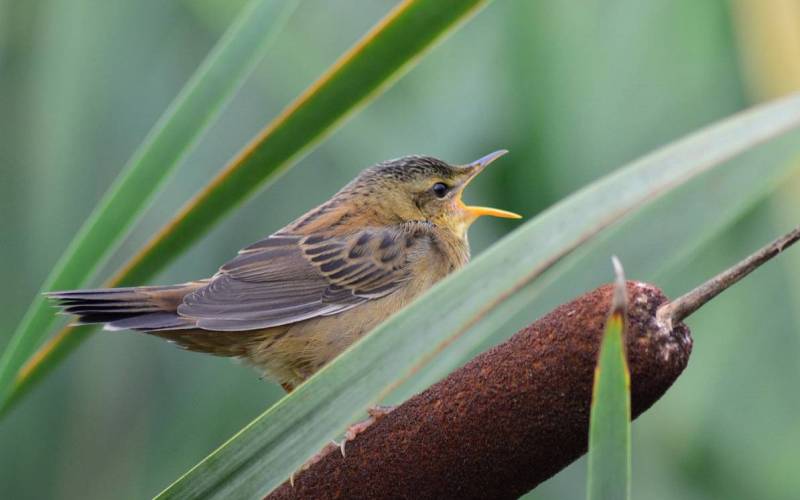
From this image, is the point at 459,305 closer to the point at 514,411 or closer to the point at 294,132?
the point at 514,411

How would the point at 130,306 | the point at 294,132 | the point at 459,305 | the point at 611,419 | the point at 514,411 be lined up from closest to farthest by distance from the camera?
the point at 611,419 → the point at 459,305 → the point at 514,411 → the point at 294,132 → the point at 130,306

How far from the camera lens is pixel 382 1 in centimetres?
372

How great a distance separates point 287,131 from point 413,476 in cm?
70

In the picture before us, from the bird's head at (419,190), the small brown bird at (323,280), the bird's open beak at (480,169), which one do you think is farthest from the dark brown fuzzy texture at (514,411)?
the bird's head at (419,190)

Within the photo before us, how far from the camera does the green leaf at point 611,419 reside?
1.11 meters

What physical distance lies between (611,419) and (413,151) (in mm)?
2531

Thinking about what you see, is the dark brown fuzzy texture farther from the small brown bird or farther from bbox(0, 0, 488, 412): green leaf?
the small brown bird

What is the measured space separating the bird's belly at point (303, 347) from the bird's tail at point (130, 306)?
0.30m

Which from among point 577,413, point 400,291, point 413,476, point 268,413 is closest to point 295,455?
point 268,413

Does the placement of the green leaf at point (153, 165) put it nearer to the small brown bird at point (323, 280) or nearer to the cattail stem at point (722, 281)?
the small brown bird at point (323, 280)

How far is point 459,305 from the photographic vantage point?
1309 mm

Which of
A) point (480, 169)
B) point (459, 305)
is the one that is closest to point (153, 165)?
point (459, 305)

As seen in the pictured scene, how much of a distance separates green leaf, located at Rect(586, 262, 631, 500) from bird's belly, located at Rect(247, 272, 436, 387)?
1871mm

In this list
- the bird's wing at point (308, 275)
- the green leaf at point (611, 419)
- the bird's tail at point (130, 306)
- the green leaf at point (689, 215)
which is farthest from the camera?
the bird's wing at point (308, 275)
